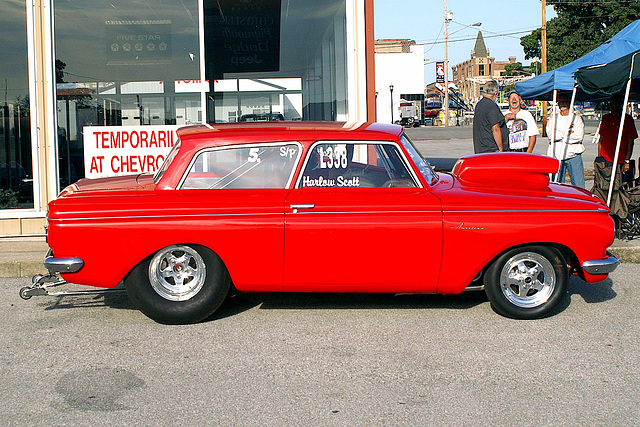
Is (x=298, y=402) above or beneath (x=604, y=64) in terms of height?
beneath

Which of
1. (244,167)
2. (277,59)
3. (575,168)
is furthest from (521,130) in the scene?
(244,167)

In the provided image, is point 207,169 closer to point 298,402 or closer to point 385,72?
point 298,402

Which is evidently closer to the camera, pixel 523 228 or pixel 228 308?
pixel 523 228

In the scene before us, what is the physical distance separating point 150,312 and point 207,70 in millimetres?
4974

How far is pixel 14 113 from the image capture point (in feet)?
28.1

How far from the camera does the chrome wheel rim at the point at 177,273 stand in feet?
16.9

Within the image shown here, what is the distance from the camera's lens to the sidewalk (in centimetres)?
697

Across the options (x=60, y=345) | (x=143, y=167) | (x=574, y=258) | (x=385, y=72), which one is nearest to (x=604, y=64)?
(x=574, y=258)

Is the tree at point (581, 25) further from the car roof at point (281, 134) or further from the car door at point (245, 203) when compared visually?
the car door at point (245, 203)

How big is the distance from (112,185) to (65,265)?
2.87 ft

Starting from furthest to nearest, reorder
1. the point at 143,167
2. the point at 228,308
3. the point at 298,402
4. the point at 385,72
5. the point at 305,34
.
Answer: the point at 385,72 → the point at 305,34 → the point at 143,167 → the point at 228,308 → the point at 298,402

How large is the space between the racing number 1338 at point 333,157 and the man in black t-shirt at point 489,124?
3889 millimetres

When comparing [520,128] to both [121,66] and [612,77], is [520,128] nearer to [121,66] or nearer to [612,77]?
[612,77]

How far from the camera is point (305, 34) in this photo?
10062 millimetres
